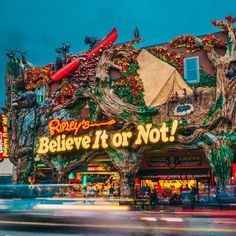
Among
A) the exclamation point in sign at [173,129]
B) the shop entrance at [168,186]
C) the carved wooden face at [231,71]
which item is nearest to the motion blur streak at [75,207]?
the exclamation point in sign at [173,129]

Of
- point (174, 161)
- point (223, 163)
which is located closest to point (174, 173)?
point (174, 161)

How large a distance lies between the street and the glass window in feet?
42.7

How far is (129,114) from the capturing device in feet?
97.7

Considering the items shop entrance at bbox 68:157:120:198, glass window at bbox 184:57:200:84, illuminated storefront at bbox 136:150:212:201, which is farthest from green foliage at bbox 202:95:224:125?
shop entrance at bbox 68:157:120:198

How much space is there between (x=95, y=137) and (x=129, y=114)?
3.14 m

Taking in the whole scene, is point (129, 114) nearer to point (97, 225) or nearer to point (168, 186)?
point (168, 186)

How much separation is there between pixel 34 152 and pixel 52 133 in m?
2.59

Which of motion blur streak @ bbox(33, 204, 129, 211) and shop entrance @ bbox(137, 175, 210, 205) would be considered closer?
motion blur streak @ bbox(33, 204, 129, 211)

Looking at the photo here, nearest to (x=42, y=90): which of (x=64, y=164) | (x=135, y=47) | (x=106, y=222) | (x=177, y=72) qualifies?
(x=64, y=164)

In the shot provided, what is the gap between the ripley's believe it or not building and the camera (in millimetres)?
27125

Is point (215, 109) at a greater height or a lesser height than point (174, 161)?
greater

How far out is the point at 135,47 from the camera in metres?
31.3

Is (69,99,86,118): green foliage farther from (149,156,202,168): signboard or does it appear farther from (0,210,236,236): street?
(0,210,236,236): street

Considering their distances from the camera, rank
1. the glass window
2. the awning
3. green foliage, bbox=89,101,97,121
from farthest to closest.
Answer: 1. green foliage, bbox=89,101,97,121
2. the awning
3. the glass window
